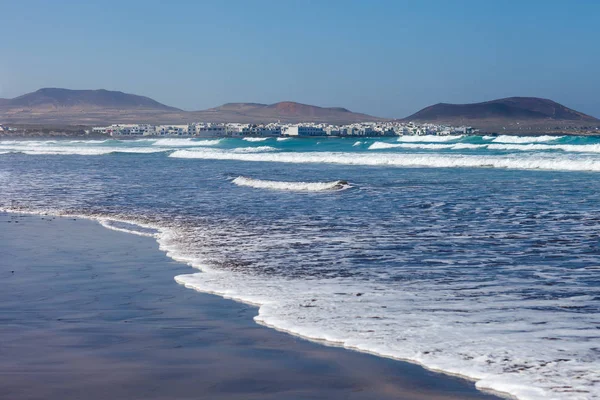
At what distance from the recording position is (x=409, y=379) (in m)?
4.64

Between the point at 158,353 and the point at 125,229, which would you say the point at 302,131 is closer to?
the point at 125,229

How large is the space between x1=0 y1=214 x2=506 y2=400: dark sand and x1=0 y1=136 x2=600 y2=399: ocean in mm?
320

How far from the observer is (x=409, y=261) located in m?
8.77

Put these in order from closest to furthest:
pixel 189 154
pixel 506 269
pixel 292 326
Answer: pixel 292 326 < pixel 506 269 < pixel 189 154

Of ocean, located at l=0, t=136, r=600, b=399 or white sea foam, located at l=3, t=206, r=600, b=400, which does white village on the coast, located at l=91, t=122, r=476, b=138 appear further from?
white sea foam, located at l=3, t=206, r=600, b=400

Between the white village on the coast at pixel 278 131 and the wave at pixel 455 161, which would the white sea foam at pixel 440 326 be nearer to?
the wave at pixel 455 161

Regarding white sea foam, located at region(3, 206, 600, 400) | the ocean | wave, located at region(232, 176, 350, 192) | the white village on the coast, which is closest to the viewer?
white sea foam, located at region(3, 206, 600, 400)

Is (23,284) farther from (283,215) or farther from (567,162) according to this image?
(567,162)

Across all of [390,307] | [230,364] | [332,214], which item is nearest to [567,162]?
[332,214]

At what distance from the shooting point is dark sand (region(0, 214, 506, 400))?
14.4 ft

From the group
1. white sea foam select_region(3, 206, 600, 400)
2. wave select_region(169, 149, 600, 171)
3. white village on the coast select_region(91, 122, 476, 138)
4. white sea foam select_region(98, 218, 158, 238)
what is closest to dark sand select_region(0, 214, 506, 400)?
white sea foam select_region(3, 206, 600, 400)

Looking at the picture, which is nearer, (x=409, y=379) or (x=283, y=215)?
(x=409, y=379)

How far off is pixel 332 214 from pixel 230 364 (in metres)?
9.26

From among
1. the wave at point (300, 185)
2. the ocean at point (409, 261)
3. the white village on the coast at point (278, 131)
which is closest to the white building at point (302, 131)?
the white village on the coast at point (278, 131)
